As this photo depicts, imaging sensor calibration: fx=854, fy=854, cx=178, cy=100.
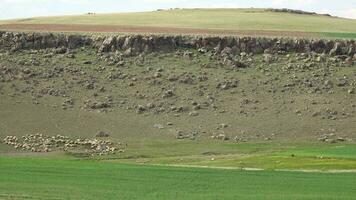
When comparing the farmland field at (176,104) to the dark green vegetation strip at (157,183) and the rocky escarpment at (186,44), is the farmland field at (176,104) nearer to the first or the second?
the rocky escarpment at (186,44)

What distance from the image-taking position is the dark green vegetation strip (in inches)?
1096

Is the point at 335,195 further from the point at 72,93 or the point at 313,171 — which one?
the point at 72,93

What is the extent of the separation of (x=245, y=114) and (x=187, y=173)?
2439 centimetres

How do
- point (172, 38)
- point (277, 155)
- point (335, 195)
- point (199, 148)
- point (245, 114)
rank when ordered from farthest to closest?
point (172, 38)
point (245, 114)
point (199, 148)
point (277, 155)
point (335, 195)

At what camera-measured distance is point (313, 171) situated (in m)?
36.7

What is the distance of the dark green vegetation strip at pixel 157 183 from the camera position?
2784 centimetres

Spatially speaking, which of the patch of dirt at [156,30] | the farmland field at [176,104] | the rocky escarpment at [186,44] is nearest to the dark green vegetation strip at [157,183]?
the farmland field at [176,104]

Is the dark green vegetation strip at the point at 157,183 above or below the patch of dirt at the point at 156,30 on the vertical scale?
below

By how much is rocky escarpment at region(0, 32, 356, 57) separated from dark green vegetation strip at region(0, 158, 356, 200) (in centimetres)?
3153

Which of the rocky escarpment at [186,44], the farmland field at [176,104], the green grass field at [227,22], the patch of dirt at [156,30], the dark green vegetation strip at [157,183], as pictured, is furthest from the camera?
the green grass field at [227,22]

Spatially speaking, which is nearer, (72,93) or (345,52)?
(72,93)

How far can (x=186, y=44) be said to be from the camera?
68750 millimetres

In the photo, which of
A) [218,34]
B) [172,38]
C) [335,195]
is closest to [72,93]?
[172,38]

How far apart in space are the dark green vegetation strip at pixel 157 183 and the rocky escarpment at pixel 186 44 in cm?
3153
